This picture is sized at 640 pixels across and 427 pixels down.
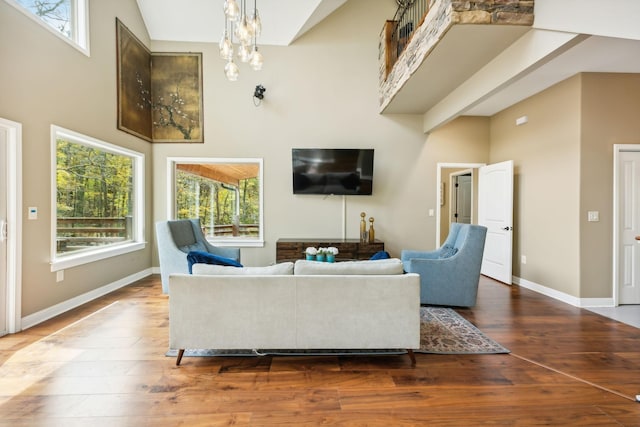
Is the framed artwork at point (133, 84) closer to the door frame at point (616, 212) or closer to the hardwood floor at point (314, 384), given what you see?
the hardwood floor at point (314, 384)

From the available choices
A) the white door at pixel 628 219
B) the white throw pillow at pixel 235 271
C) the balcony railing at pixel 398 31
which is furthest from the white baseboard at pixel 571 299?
the balcony railing at pixel 398 31

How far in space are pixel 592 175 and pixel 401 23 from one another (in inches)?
132

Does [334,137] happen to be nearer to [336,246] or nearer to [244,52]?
[336,246]

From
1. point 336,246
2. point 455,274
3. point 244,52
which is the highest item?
point 244,52

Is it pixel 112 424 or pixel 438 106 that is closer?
pixel 112 424

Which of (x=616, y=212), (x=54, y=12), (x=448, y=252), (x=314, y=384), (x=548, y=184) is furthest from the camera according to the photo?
(x=548, y=184)

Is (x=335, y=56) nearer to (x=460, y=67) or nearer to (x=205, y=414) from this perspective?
(x=460, y=67)

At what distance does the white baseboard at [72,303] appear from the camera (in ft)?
10.4

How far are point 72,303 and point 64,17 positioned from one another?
3.36m

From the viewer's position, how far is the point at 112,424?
1.75 m

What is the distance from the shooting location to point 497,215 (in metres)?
5.13

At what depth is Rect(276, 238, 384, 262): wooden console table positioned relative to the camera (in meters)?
5.02

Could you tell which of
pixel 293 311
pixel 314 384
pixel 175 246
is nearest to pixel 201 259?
pixel 293 311

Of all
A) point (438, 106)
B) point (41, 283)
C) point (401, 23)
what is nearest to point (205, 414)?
point (41, 283)
